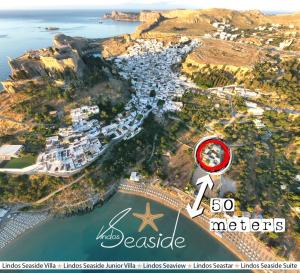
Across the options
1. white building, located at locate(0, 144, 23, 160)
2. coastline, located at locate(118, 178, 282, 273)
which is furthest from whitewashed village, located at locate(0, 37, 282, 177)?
coastline, located at locate(118, 178, 282, 273)

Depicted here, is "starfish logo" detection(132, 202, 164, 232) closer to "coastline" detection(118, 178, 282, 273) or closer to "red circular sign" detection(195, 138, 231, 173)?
"coastline" detection(118, 178, 282, 273)

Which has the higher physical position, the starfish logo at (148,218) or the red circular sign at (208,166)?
the red circular sign at (208,166)

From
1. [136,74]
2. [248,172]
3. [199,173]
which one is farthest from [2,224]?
[136,74]

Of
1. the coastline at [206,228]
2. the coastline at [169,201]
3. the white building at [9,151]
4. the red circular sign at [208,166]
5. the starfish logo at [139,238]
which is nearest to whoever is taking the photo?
the coastline at [206,228]

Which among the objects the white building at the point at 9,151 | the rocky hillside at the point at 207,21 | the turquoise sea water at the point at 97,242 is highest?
the rocky hillside at the point at 207,21

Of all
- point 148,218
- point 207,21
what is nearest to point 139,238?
point 148,218

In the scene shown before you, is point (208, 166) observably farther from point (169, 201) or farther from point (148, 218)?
point (148, 218)

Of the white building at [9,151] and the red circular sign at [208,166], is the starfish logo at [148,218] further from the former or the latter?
the white building at [9,151]

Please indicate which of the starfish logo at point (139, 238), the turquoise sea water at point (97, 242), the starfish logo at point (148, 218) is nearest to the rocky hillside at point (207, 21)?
the starfish logo at point (148, 218)
